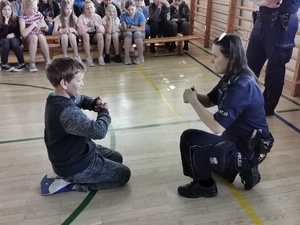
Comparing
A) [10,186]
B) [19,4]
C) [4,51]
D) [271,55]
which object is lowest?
[10,186]

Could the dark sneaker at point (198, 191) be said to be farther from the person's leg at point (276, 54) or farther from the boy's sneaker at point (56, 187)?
the person's leg at point (276, 54)

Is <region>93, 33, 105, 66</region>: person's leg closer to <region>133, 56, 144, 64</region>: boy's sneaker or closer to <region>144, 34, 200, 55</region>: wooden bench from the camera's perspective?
<region>133, 56, 144, 64</region>: boy's sneaker

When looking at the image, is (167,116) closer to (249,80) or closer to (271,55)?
(271,55)

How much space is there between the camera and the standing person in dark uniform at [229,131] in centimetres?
203

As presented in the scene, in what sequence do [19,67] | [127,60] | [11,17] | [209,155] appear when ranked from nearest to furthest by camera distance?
[209,155] → [11,17] → [19,67] → [127,60]

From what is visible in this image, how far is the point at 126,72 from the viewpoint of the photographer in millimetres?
5391

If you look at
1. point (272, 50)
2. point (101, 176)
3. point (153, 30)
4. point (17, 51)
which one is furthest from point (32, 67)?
point (272, 50)

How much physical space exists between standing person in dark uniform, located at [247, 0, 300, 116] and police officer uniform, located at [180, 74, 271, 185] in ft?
4.75

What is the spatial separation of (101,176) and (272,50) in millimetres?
2260

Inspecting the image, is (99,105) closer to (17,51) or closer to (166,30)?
(17,51)

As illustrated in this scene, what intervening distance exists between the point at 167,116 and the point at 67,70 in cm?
183

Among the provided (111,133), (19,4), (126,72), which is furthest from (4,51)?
(111,133)

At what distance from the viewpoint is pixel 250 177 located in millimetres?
2354

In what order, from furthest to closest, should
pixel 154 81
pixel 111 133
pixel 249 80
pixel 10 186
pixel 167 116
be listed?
pixel 154 81 → pixel 167 116 → pixel 111 133 → pixel 10 186 → pixel 249 80
